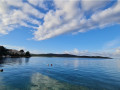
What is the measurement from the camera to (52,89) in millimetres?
13562

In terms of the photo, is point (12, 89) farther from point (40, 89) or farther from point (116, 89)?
point (116, 89)

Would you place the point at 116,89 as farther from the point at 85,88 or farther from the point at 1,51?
the point at 1,51

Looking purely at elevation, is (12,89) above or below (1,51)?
below

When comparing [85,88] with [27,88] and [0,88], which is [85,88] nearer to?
[27,88]

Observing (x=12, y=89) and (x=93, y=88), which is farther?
(x=93, y=88)

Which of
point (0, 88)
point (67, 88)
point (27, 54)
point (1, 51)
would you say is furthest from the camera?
point (27, 54)

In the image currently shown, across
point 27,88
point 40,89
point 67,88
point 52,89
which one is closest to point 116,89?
point 67,88

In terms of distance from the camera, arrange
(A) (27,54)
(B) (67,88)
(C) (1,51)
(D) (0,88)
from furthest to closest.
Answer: (A) (27,54) < (C) (1,51) < (B) (67,88) < (D) (0,88)

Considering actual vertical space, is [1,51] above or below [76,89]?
above

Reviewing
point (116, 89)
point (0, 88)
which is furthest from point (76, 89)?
point (0, 88)

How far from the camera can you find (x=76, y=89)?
13742 mm

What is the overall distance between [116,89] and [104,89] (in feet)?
7.04

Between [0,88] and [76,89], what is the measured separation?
11427mm

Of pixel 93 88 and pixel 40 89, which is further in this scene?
pixel 93 88
